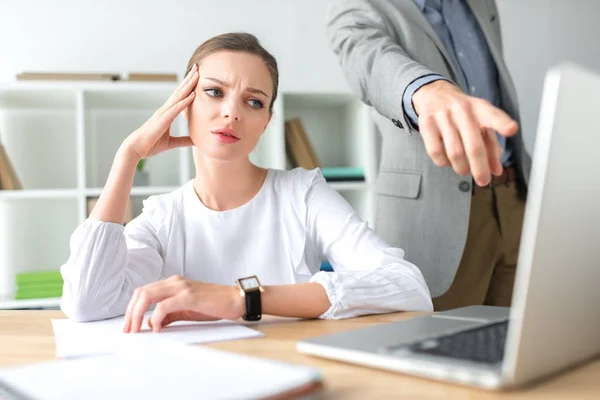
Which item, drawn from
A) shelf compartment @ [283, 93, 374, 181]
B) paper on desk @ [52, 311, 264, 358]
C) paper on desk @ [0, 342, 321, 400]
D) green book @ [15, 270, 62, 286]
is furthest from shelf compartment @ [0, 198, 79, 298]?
paper on desk @ [0, 342, 321, 400]

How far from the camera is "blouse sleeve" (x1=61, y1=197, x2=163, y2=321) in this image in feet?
3.96

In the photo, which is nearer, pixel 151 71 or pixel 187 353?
pixel 187 353

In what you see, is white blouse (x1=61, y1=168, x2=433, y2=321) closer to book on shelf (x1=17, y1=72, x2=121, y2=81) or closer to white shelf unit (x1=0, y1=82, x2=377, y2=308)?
white shelf unit (x1=0, y1=82, x2=377, y2=308)

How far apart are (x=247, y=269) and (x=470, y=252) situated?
69 cm

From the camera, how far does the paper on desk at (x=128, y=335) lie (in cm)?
82

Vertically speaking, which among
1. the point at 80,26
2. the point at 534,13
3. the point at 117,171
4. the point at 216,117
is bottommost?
the point at 117,171

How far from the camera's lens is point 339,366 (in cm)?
68

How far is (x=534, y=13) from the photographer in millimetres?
4121

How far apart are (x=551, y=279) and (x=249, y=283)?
61cm

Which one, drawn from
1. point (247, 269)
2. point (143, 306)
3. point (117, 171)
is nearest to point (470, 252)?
point (247, 269)

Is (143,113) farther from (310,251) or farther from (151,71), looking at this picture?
(310,251)

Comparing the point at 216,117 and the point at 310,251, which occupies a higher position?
the point at 216,117

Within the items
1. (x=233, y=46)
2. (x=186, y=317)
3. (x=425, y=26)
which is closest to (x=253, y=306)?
(x=186, y=317)

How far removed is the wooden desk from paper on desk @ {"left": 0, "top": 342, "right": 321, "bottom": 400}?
0.21ft
